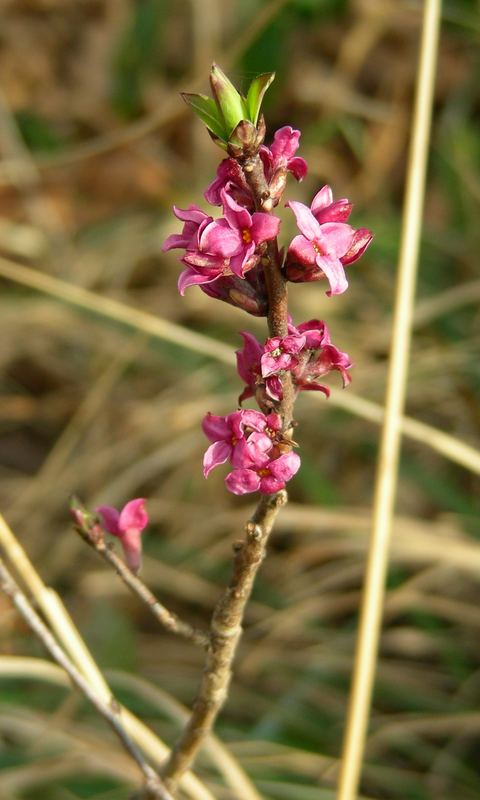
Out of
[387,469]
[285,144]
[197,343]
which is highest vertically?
[197,343]

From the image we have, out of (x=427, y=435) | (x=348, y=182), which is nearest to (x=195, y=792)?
(x=427, y=435)

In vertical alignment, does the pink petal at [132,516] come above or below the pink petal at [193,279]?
below

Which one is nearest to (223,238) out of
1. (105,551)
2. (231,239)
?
(231,239)

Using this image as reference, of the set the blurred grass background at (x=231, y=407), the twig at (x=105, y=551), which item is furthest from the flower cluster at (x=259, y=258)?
the blurred grass background at (x=231, y=407)

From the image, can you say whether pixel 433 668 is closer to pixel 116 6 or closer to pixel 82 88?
pixel 82 88

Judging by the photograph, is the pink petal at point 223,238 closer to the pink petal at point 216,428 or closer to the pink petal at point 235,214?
the pink petal at point 235,214

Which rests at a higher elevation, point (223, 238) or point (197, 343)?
point (197, 343)

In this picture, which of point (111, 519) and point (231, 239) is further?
point (111, 519)

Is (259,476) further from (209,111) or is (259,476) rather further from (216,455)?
(209,111)

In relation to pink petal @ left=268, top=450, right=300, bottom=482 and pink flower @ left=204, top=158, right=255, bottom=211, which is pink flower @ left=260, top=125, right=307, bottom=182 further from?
pink petal @ left=268, top=450, right=300, bottom=482
